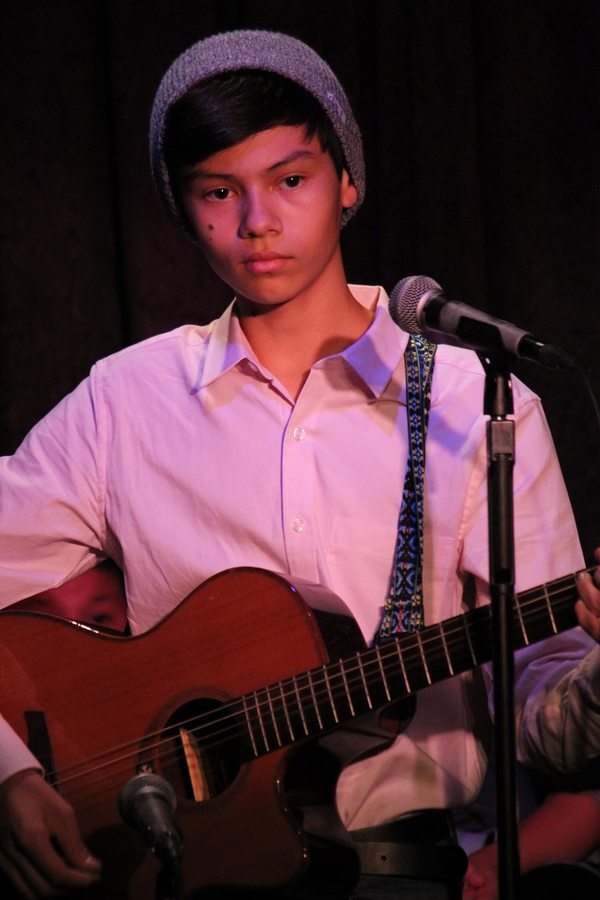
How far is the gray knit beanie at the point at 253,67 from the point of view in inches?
86.4

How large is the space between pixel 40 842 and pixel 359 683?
624 mm

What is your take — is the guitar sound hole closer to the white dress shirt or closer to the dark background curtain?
the white dress shirt

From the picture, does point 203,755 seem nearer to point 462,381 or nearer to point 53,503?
point 53,503

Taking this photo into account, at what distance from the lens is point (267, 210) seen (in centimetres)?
216

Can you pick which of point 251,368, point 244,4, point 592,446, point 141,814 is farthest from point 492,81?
point 141,814

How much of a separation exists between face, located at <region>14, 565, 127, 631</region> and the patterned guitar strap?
640 mm

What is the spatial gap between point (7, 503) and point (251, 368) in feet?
2.06

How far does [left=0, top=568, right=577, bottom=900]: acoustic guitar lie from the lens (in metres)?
1.92

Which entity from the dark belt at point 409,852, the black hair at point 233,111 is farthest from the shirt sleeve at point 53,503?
the dark belt at point 409,852

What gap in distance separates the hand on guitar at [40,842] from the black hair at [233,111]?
4.19 feet

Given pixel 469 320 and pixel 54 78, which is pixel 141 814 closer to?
pixel 469 320

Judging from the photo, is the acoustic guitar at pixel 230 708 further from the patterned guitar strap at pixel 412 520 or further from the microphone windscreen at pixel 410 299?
the microphone windscreen at pixel 410 299

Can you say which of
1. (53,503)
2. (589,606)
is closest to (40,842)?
(53,503)

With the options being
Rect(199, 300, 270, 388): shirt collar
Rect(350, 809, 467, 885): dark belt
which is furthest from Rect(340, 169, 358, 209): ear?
Rect(350, 809, 467, 885): dark belt
